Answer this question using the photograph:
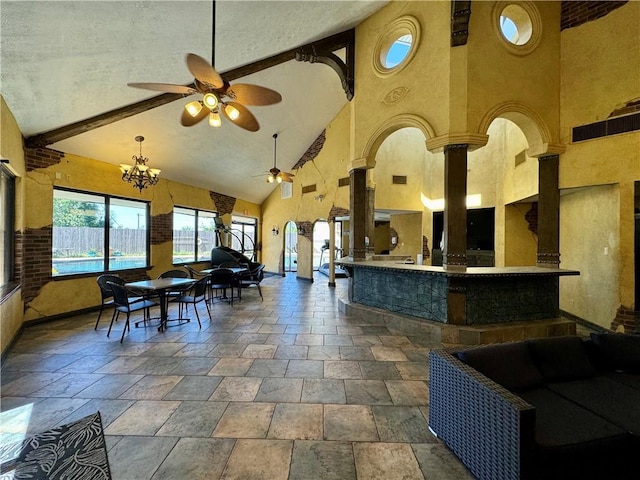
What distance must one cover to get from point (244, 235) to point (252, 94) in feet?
27.5

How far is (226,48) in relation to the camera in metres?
3.83

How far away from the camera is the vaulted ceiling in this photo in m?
2.78

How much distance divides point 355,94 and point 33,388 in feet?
19.6

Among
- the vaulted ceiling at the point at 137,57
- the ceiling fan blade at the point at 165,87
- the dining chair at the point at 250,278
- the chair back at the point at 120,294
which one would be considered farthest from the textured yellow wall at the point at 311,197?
the chair back at the point at 120,294

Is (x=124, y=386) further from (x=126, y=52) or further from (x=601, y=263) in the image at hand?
(x=601, y=263)

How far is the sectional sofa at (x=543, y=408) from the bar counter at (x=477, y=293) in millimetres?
1548

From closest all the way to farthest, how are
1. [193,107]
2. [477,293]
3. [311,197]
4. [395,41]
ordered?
[193,107]
[477,293]
[395,41]
[311,197]

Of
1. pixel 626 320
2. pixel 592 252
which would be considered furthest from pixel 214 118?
pixel 626 320

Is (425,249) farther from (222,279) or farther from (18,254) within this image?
(18,254)

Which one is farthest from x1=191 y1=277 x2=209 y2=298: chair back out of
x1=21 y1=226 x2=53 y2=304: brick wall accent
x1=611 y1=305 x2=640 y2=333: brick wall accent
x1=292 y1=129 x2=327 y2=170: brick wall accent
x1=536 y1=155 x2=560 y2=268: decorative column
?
x1=611 y1=305 x2=640 y2=333: brick wall accent

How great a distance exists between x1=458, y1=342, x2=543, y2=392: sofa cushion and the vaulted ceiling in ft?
11.6

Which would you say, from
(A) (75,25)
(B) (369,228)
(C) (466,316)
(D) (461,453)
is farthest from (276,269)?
(D) (461,453)

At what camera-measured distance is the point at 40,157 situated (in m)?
4.48

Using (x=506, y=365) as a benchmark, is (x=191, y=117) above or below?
above
